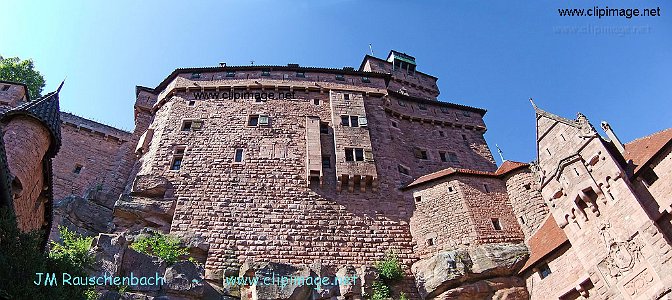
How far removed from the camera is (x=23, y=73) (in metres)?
37.7

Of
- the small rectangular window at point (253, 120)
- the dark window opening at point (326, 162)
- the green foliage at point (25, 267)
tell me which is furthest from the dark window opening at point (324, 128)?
the green foliage at point (25, 267)

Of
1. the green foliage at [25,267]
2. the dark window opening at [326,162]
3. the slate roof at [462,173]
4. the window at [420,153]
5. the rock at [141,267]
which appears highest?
the window at [420,153]

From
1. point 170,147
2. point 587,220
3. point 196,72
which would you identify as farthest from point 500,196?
point 196,72

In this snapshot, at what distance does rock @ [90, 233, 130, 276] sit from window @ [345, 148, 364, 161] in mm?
12619

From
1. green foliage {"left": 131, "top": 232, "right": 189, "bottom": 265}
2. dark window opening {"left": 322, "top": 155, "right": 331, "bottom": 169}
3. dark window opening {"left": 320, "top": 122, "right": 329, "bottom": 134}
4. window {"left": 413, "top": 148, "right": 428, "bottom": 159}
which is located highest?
dark window opening {"left": 320, "top": 122, "right": 329, "bottom": 134}

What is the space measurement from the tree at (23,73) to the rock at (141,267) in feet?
92.4

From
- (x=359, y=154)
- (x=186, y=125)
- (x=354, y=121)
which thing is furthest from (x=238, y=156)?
(x=354, y=121)

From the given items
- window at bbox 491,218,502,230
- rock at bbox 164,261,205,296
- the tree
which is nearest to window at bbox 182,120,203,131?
rock at bbox 164,261,205,296

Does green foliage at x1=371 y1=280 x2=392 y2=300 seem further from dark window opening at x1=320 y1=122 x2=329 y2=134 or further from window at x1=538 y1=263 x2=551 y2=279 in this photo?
dark window opening at x1=320 y1=122 x2=329 y2=134

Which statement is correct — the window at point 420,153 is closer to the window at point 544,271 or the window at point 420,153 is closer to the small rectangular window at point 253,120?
the small rectangular window at point 253,120

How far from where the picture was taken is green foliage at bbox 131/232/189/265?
58.6 feet

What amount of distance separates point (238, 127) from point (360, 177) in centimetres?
827

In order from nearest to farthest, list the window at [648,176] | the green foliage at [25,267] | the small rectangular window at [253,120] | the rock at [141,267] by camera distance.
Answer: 1. the green foliage at [25,267]
2. the rock at [141,267]
3. the window at [648,176]
4. the small rectangular window at [253,120]

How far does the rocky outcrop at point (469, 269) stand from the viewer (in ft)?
61.6
